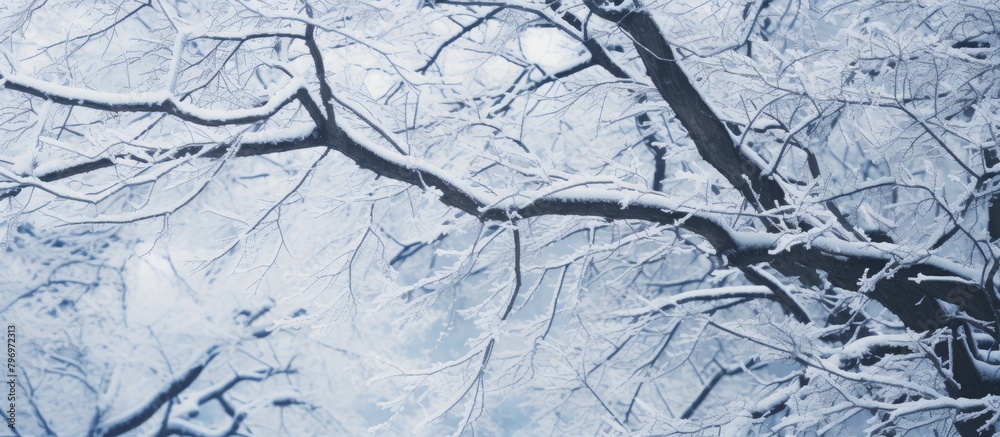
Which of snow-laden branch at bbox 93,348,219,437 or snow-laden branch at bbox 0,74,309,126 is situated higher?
snow-laden branch at bbox 93,348,219,437

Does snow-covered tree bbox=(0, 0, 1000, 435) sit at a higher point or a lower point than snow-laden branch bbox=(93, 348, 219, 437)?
lower

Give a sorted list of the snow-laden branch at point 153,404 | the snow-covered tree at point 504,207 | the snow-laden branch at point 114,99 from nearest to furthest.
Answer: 1. the snow-laden branch at point 114,99
2. the snow-covered tree at point 504,207
3. the snow-laden branch at point 153,404

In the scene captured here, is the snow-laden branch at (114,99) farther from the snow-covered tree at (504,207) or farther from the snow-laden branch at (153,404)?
the snow-laden branch at (153,404)

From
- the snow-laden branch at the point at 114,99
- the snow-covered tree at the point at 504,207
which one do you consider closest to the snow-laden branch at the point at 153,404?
the snow-covered tree at the point at 504,207

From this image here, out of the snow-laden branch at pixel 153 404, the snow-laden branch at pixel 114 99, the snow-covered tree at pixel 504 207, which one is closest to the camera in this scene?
the snow-laden branch at pixel 114 99

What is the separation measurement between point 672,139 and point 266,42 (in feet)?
10.9

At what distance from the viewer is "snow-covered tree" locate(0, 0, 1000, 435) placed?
2.81 meters

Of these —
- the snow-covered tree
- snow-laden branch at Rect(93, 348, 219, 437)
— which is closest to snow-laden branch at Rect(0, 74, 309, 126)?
the snow-covered tree

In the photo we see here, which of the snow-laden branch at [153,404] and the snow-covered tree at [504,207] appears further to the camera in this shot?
the snow-laden branch at [153,404]

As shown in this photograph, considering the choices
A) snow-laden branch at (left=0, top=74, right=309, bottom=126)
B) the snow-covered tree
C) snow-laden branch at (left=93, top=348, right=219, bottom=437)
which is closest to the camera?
snow-laden branch at (left=0, top=74, right=309, bottom=126)

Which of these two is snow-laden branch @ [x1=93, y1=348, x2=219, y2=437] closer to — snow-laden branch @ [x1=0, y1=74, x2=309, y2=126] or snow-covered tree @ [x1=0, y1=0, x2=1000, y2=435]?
snow-covered tree @ [x1=0, y1=0, x2=1000, y2=435]

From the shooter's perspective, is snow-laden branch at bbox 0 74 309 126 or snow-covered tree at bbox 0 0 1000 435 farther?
snow-covered tree at bbox 0 0 1000 435

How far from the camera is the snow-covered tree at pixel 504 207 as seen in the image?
9.21 feet

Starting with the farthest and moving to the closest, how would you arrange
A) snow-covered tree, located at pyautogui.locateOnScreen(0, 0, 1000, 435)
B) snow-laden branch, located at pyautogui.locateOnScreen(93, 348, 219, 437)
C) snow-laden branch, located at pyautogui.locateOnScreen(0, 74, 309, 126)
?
snow-laden branch, located at pyautogui.locateOnScreen(93, 348, 219, 437) → snow-covered tree, located at pyautogui.locateOnScreen(0, 0, 1000, 435) → snow-laden branch, located at pyautogui.locateOnScreen(0, 74, 309, 126)
